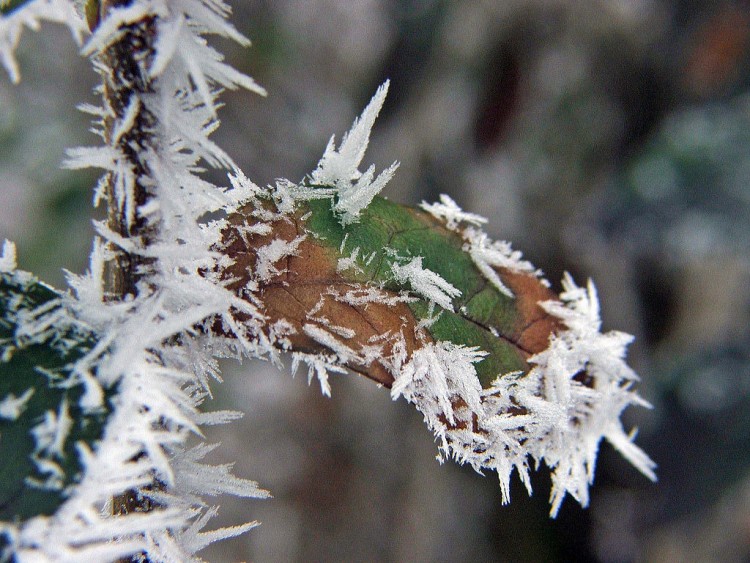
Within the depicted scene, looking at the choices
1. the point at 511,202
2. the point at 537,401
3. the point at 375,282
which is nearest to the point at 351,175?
the point at 375,282

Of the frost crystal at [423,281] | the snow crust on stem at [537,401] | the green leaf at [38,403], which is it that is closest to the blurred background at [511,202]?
the snow crust on stem at [537,401]

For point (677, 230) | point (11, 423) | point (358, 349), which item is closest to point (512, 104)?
point (677, 230)

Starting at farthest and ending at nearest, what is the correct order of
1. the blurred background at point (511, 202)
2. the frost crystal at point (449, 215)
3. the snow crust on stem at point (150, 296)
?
1. the blurred background at point (511, 202)
2. the frost crystal at point (449, 215)
3. the snow crust on stem at point (150, 296)

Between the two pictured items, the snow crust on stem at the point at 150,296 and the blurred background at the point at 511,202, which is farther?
the blurred background at the point at 511,202

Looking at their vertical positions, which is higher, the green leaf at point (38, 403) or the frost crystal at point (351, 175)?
the frost crystal at point (351, 175)

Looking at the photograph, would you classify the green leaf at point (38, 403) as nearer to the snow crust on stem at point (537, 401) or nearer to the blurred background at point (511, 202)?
the snow crust on stem at point (537, 401)

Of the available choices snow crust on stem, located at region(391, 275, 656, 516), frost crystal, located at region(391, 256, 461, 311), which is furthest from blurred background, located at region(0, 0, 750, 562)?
frost crystal, located at region(391, 256, 461, 311)

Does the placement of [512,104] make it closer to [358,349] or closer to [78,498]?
[358,349]

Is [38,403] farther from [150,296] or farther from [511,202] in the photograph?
[511,202]
